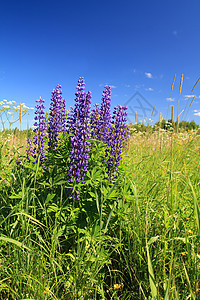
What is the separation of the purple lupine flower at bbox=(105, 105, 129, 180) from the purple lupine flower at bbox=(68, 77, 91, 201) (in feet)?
1.24

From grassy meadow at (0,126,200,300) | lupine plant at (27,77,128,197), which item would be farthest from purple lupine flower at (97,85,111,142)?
grassy meadow at (0,126,200,300)

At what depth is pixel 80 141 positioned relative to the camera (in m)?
2.52

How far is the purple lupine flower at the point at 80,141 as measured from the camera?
250 centimetres

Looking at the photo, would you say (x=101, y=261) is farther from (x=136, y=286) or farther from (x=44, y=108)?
(x=44, y=108)

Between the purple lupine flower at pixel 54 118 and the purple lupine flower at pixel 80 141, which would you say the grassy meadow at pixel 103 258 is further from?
the purple lupine flower at pixel 54 118

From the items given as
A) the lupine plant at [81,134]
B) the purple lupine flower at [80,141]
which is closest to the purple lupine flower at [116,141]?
the lupine plant at [81,134]

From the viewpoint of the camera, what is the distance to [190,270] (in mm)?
1890

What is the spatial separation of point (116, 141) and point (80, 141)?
595mm

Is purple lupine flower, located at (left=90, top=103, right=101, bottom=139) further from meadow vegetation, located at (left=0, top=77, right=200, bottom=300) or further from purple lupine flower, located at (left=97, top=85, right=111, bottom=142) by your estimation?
meadow vegetation, located at (left=0, top=77, right=200, bottom=300)

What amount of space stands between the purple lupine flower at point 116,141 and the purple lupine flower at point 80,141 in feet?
1.24

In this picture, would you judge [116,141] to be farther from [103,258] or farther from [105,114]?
[103,258]

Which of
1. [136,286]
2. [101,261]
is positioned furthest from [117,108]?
[136,286]

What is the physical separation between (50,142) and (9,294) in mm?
1948

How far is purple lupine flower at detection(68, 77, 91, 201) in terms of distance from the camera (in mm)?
2500
